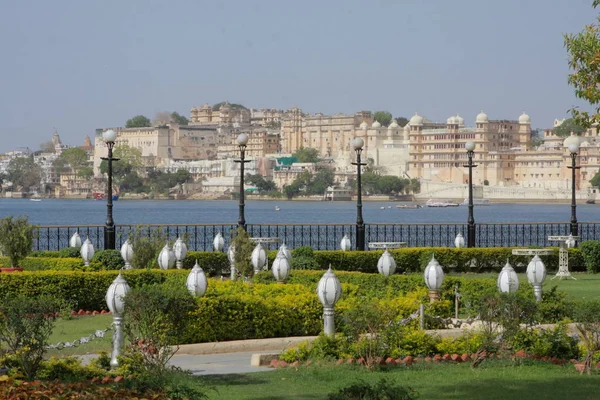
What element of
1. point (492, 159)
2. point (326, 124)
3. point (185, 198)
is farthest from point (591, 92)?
point (326, 124)

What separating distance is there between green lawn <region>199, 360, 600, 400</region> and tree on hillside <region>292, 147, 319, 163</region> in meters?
158

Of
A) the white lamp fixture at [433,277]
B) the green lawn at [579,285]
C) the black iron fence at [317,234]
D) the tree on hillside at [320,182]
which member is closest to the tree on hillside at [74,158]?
the tree on hillside at [320,182]

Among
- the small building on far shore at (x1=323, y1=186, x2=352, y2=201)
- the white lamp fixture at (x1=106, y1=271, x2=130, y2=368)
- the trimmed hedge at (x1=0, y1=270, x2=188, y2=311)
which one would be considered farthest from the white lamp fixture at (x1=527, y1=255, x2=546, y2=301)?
the small building on far shore at (x1=323, y1=186, x2=352, y2=201)

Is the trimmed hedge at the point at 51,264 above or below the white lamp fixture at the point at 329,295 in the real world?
below

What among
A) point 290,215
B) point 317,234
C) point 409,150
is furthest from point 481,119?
point 317,234

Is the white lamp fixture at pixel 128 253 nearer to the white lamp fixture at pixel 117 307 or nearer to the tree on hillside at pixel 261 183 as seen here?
the white lamp fixture at pixel 117 307

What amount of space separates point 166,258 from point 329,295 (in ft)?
18.0

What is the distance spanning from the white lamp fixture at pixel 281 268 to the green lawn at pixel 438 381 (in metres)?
4.25

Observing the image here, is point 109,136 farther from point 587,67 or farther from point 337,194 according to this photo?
point 337,194

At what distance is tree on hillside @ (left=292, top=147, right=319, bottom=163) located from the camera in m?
169

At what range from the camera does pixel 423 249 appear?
19094 millimetres

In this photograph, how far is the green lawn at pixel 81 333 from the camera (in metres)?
10.0

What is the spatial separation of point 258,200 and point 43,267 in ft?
427

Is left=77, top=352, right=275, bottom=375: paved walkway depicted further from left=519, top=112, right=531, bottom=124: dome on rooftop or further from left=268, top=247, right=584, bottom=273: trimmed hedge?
left=519, top=112, right=531, bottom=124: dome on rooftop
